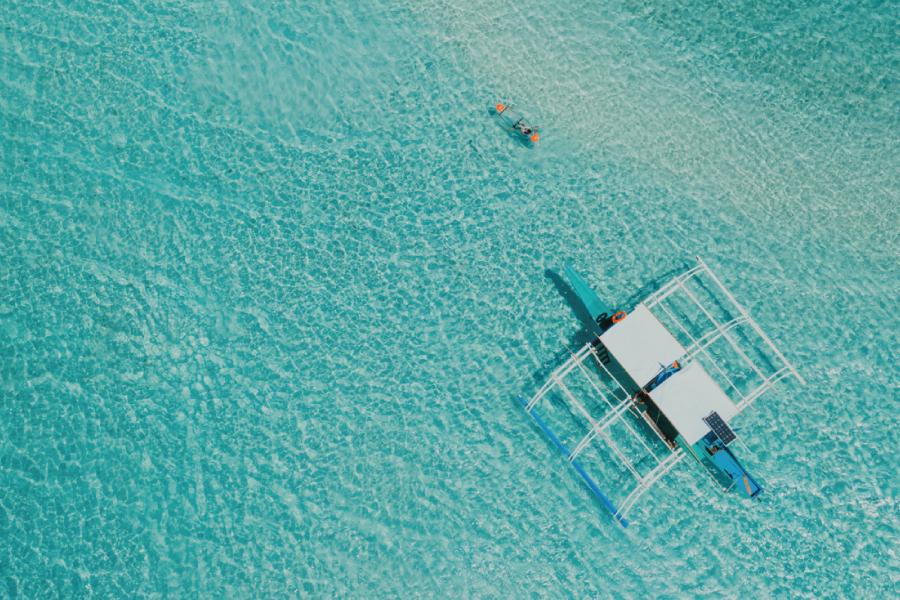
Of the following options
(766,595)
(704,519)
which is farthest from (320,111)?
(766,595)

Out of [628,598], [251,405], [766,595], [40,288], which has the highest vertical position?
[766,595]

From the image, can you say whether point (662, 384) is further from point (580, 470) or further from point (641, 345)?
point (580, 470)

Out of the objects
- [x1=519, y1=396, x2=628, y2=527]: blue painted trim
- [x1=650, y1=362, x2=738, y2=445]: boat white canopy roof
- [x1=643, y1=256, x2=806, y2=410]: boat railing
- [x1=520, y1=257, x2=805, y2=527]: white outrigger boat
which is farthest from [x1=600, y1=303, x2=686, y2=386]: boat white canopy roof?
[x1=519, y1=396, x2=628, y2=527]: blue painted trim

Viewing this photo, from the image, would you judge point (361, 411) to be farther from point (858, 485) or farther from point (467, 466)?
point (858, 485)

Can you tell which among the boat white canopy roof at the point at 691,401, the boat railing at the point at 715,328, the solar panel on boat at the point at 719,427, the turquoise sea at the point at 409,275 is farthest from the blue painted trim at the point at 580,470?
the boat railing at the point at 715,328

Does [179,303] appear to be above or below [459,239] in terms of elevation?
below

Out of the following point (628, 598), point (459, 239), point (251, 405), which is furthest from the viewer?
point (459, 239)
